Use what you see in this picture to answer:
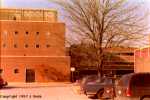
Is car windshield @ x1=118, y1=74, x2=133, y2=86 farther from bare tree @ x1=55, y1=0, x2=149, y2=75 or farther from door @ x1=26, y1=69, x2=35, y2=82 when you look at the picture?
door @ x1=26, y1=69, x2=35, y2=82

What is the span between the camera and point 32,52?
8406 centimetres

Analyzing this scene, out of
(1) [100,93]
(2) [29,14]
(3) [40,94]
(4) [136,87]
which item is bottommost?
(3) [40,94]

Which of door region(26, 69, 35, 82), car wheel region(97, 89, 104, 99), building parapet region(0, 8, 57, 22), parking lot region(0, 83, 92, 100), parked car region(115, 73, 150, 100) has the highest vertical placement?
building parapet region(0, 8, 57, 22)

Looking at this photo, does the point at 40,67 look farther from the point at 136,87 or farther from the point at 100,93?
the point at 136,87

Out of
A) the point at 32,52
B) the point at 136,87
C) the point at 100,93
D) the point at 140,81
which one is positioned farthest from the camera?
the point at 32,52

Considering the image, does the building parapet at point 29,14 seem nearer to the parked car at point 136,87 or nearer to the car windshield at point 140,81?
the parked car at point 136,87

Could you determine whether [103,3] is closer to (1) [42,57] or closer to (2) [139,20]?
(2) [139,20]

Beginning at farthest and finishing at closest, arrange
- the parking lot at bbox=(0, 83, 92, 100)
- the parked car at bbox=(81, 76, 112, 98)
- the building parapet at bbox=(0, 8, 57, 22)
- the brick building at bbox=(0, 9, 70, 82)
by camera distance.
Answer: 1. the building parapet at bbox=(0, 8, 57, 22)
2. the brick building at bbox=(0, 9, 70, 82)
3. the parking lot at bbox=(0, 83, 92, 100)
4. the parked car at bbox=(81, 76, 112, 98)

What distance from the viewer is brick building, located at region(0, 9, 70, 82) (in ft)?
254

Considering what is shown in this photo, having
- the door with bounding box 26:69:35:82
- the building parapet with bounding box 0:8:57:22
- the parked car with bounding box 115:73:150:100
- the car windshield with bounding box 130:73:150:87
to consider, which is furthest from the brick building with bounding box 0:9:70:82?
the car windshield with bounding box 130:73:150:87

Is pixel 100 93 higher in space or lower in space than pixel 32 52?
lower

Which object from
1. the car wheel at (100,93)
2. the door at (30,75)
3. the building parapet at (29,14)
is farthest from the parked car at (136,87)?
the building parapet at (29,14)

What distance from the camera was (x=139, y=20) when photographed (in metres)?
37.4

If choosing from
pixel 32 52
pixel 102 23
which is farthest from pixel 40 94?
pixel 32 52
